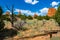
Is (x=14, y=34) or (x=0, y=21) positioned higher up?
(x=0, y=21)

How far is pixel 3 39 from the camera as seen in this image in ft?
89.7

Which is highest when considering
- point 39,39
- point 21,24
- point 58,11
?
point 58,11

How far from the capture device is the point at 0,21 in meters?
29.5

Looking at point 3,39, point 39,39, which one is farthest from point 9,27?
point 39,39

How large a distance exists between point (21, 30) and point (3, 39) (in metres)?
6.66

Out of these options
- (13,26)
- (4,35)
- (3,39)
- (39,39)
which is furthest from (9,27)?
(39,39)

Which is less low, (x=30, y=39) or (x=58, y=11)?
(x=58, y=11)

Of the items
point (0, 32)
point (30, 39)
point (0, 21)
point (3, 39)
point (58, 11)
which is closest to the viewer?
point (30, 39)

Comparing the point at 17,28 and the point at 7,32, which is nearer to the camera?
the point at 7,32

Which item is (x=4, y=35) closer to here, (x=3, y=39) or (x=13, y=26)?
(x=3, y=39)

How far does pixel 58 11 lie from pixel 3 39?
15278 millimetres

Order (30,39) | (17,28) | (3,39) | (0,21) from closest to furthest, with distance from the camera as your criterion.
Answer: (30,39)
(3,39)
(0,21)
(17,28)

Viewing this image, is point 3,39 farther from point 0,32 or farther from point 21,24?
point 21,24

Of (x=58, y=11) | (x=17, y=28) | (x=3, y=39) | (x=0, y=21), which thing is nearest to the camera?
(x=3, y=39)
